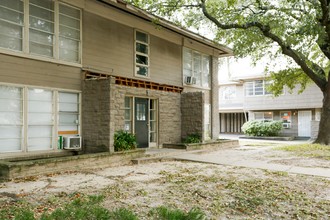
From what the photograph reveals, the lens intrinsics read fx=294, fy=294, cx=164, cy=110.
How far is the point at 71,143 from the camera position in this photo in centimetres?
932

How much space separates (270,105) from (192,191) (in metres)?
22.4

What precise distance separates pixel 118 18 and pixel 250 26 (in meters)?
6.91

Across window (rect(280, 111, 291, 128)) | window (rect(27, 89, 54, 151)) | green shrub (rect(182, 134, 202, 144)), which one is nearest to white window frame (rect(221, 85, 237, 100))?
window (rect(280, 111, 291, 128))

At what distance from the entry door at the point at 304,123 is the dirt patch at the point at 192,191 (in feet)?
61.5

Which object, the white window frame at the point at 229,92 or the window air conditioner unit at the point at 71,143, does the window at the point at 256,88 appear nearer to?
the white window frame at the point at 229,92

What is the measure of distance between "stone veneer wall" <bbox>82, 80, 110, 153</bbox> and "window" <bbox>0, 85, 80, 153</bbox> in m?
0.31

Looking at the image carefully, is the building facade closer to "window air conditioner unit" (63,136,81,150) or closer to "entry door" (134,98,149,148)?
"entry door" (134,98,149,148)

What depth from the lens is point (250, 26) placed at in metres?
14.7

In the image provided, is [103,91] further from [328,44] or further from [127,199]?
[328,44]

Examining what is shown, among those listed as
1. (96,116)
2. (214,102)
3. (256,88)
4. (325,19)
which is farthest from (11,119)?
(256,88)

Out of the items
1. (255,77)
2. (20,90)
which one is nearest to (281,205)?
(20,90)

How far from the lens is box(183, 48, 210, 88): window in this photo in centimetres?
1520

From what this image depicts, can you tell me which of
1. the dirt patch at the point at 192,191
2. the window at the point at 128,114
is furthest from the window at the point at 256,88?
the dirt patch at the point at 192,191

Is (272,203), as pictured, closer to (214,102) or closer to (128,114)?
(128,114)
